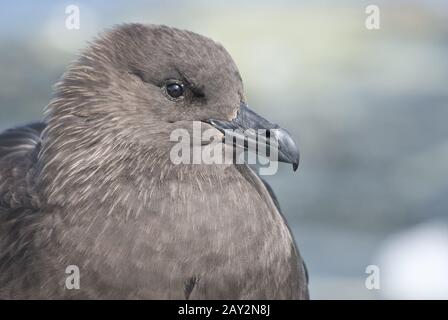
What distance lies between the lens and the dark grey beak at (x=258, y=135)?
4.60 metres

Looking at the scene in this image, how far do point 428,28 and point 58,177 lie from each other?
7.02 m

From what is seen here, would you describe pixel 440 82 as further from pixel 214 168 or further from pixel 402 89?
pixel 214 168

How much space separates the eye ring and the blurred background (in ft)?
9.64

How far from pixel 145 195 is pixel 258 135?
55 centimetres

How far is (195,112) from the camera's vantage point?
15.3 feet

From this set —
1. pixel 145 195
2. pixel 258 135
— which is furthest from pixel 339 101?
pixel 145 195

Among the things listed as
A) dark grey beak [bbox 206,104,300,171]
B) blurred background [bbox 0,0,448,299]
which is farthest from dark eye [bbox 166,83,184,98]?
blurred background [bbox 0,0,448,299]

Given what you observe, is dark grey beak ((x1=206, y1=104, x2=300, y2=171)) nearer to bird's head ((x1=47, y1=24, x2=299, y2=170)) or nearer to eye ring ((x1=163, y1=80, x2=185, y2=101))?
bird's head ((x1=47, y1=24, x2=299, y2=170))

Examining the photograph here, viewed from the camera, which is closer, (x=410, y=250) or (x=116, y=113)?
(x=116, y=113)

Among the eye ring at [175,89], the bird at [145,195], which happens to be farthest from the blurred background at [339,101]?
the eye ring at [175,89]

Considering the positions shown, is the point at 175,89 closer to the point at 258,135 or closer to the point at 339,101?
the point at 258,135

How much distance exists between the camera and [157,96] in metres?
4.68

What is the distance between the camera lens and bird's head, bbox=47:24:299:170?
15.2ft
